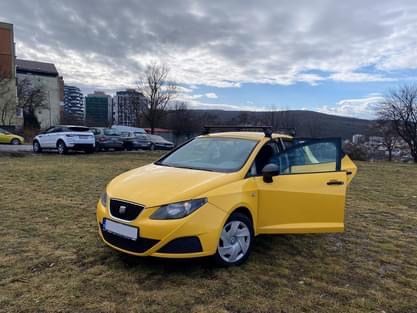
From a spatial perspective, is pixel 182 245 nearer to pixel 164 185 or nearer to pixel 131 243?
pixel 131 243

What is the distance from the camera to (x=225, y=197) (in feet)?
11.9

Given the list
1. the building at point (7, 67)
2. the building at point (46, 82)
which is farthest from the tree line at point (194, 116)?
the building at point (46, 82)

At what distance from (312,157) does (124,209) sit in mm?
2513

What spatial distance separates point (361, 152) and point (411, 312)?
33.4m

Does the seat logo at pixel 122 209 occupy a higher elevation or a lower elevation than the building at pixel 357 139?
lower

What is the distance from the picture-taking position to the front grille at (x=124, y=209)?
11.3ft

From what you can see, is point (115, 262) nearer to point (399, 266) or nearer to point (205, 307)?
point (205, 307)

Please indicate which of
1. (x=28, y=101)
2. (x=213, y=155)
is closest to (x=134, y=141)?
(x=213, y=155)

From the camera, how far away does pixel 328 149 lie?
4.58 metres

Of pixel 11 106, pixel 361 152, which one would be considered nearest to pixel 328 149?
pixel 361 152

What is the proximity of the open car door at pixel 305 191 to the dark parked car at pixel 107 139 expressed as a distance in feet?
61.0

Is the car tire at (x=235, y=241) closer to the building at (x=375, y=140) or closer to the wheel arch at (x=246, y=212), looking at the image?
the wheel arch at (x=246, y=212)

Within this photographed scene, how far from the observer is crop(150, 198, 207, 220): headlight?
132 inches

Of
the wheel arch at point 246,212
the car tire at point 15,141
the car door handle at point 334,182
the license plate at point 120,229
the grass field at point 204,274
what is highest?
the car door handle at point 334,182
